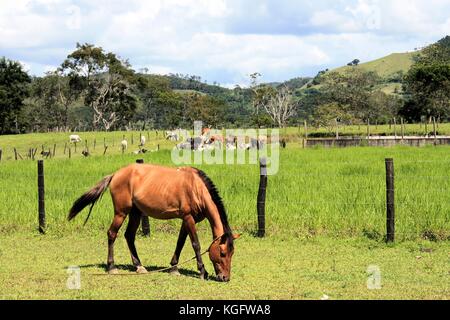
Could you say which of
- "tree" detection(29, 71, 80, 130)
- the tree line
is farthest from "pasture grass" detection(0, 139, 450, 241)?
"tree" detection(29, 71, 80, 130)

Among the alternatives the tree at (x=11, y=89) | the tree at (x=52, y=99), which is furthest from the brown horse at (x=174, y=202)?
the tree at (x=52, y=99)

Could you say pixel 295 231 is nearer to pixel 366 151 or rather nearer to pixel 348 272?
pixel 348 272

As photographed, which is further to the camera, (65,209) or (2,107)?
(2,107)

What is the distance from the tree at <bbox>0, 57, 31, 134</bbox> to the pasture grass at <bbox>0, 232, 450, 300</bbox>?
56735 millimetres

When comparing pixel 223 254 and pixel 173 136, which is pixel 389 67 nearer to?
pixel 173 136

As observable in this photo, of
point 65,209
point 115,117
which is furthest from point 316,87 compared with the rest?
point 65,209

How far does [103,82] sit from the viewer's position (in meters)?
70.0

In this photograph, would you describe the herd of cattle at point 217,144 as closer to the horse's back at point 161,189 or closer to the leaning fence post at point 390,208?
the leaning fence post at point 390,208

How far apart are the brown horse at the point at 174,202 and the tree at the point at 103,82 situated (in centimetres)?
6047

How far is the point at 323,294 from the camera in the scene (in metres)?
7.30

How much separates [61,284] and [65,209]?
606 centimetres

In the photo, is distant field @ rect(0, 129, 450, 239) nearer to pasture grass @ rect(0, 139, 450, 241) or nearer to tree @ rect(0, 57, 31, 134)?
pasture grass @ rect(0, 139, 450, 241)

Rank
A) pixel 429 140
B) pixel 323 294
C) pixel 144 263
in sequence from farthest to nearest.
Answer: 1. pixel 429 140
2. pixel 144 263
3. pixel 323 294

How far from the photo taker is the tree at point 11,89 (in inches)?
2571
